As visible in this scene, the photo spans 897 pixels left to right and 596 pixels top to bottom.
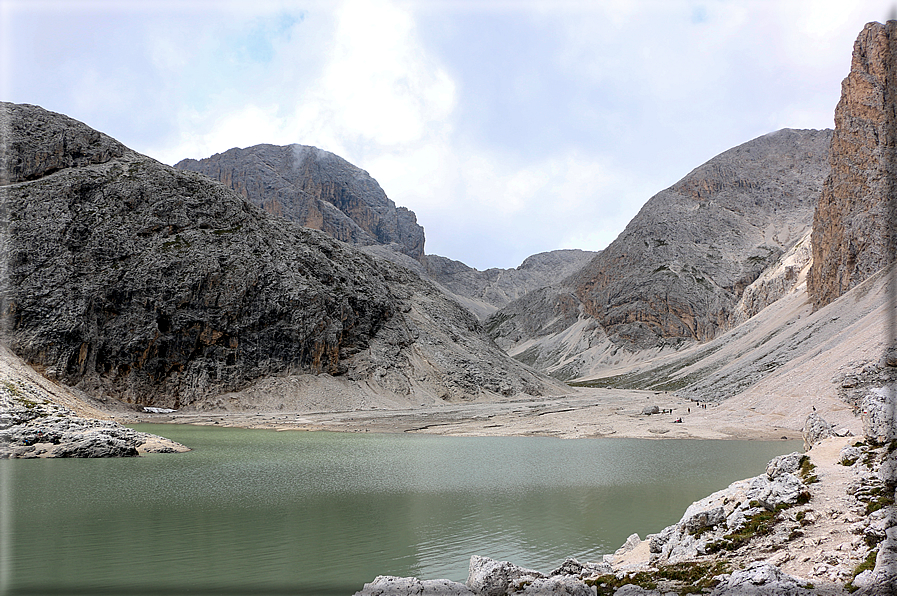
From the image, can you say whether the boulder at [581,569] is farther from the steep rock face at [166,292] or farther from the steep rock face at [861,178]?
the steep rock face at [861,178]

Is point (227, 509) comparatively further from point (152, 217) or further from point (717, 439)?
point (152, 217)

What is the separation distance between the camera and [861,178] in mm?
98188

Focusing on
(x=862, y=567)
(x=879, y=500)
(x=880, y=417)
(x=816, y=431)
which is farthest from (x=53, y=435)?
(x=880, y=417)

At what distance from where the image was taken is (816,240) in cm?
11000

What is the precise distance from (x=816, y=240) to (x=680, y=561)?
392 feet

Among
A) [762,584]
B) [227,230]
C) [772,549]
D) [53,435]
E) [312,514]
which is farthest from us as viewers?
[227,230]

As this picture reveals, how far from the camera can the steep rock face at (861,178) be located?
90.4 meters

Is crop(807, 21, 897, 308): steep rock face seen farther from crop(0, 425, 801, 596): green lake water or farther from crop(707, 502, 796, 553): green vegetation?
crop(707, 502, 796, 553): green vegetation

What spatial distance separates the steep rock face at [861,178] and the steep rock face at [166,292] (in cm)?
5997

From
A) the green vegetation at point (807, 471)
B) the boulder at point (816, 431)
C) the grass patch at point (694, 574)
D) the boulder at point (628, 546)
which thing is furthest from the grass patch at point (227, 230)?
the grass patch at point (694, 574)

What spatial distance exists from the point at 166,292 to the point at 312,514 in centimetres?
8655

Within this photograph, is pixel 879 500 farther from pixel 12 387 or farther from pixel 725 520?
pixel 12 387

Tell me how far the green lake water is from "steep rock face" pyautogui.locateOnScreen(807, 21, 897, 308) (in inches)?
2709

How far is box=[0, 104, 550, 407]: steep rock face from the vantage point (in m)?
88.4
